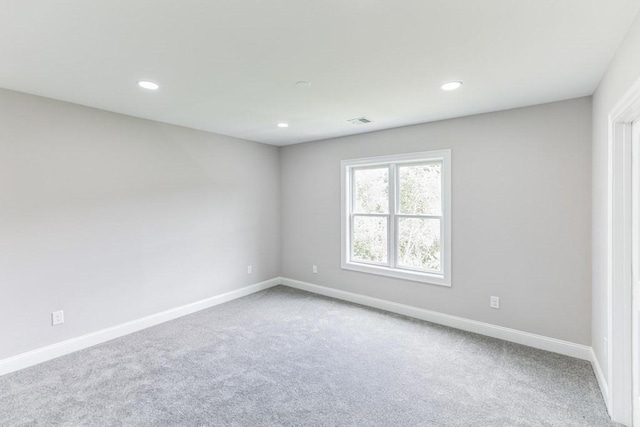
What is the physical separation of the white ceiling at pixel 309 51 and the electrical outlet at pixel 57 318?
79.4 inches

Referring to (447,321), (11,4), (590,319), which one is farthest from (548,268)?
(11,4)

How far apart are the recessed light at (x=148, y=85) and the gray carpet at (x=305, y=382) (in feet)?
7.95

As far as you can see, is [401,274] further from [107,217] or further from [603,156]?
[107,217]

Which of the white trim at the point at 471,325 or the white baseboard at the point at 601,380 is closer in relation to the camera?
the white baseboard at the point at 601,380

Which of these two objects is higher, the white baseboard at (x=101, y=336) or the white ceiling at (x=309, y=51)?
the white ceiling at (x=309, y=51)

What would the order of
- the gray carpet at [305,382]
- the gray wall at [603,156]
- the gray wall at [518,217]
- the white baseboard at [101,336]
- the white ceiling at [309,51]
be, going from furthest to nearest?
1. the gray wall at [518,217]
2. the white baseboard at [101,336]
3. the gray carpet at [305,382]
4. the gray wall at [603,156]
5. the white ceiling at [309,51]

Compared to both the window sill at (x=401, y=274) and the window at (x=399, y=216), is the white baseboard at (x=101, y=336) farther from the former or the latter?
the window at (x=399, y=216)

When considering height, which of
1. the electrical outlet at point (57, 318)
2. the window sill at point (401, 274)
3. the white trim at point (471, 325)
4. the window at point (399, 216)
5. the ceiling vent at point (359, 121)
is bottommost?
the white trim at point (471, 325)

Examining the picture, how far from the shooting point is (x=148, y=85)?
2.54 metres

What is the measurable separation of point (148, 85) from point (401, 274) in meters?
3.44

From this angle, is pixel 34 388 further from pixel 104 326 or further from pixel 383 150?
pixel 383 150

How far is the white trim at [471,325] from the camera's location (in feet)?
9.47

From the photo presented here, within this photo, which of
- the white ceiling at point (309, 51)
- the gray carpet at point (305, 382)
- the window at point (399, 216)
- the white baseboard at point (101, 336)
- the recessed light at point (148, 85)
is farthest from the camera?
the window at point (399, 216)

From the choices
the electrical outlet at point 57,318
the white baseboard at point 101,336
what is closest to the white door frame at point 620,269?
the white baseboard at point 101,336
